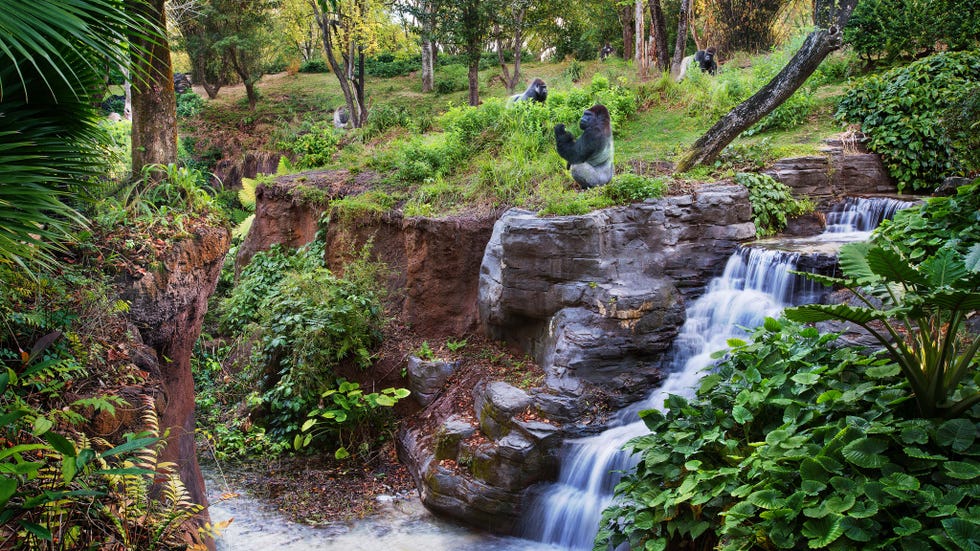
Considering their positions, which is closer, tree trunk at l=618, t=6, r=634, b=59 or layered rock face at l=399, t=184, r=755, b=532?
layered rock face at l=399, t=184, r=755, b=532

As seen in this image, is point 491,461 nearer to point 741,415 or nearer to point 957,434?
point 741,415

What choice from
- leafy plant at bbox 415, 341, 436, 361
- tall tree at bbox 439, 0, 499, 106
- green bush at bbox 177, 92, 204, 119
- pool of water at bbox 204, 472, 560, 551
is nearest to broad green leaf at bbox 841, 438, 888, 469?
pool of water at bbox 204, 472, 560, 551

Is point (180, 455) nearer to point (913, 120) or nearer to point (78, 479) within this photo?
point (78, 479)

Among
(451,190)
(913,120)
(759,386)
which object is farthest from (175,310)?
(913,120)

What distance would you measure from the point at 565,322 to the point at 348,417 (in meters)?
2.93

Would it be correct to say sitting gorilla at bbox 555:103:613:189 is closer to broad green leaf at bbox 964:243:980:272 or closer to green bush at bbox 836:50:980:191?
green bush at bbox 836:50:980:191

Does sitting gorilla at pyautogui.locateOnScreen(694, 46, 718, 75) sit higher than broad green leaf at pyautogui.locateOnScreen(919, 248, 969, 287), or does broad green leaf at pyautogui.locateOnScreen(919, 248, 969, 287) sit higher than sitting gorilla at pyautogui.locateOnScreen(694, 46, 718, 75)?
sitting gorilla at pyautogui.locateOnScreen(694, 46, 718, 75)

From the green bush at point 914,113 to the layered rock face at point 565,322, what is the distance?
2.97 m

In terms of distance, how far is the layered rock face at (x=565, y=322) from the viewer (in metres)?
7.09

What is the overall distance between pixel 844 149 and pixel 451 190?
5925 mm

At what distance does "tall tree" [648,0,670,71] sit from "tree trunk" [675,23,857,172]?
586 cm

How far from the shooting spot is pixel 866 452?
390 centimetres

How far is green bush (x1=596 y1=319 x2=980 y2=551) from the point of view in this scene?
3682 millimetres

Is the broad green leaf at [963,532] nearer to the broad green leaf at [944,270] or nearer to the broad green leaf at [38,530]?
the broad green leaf at [944,270]
